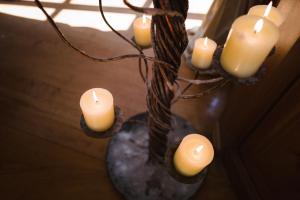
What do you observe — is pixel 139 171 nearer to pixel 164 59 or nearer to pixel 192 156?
pixel 192 156

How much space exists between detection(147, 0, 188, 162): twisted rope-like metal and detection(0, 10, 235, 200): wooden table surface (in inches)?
9.4

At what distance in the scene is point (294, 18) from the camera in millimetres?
472

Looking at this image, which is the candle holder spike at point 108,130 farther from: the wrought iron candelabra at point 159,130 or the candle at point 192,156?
the candle at point 192,156

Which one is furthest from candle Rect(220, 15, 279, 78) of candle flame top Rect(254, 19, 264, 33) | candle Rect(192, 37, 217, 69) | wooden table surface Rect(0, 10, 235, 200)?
wooden table surface Rect(0, 10, 235, 200)

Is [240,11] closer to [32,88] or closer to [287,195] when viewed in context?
[287,195]

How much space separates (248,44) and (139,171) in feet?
1.61

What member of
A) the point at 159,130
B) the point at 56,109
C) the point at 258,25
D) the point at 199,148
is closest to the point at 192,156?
the point at 199,148

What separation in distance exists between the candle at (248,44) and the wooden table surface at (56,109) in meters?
0.48

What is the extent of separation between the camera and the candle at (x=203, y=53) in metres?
0.53

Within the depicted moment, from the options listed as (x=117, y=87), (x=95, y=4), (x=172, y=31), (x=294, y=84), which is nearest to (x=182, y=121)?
(x=117, y=87)

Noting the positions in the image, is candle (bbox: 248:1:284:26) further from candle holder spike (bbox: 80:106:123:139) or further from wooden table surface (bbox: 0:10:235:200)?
wooden table surface (bbox: 0:10:235:200)

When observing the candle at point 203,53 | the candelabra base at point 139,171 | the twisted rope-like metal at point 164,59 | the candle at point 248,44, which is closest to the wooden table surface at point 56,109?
the candelabra base at point 139,171

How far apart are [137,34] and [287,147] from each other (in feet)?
1.31

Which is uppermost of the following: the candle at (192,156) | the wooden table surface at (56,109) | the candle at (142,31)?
the candle at (142,31)
